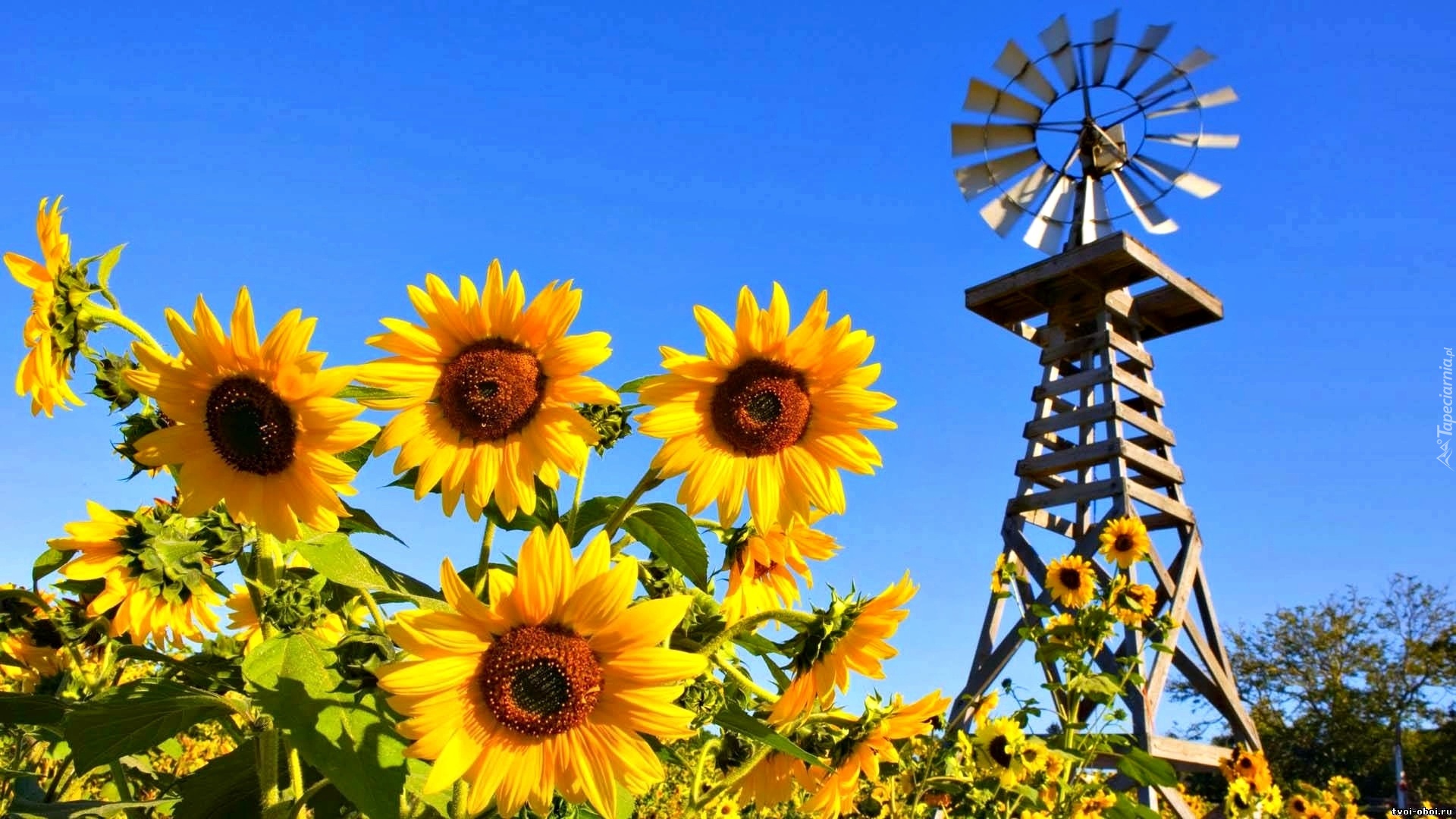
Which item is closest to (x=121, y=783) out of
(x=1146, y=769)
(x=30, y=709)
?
(x=30, y=709)

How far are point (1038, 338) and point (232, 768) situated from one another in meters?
12.8

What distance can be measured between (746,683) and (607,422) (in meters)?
0.42

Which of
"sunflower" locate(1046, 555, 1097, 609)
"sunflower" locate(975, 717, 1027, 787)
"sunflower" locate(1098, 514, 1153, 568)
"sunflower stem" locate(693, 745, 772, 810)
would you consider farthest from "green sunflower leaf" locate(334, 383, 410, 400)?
"sunflower" locate(1098, 514, 1153, 568)

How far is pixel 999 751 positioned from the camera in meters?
4.58

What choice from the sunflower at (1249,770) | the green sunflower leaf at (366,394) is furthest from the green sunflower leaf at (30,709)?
the sunflower at (1249,770)

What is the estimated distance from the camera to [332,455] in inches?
54.2

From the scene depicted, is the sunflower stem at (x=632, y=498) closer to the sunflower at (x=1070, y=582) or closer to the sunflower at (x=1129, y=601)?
the sunflower at (x=1129, y=601)

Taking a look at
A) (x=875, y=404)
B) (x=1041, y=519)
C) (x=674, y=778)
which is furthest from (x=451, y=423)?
(x=1041, y=519)

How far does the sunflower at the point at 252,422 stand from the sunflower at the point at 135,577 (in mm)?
222

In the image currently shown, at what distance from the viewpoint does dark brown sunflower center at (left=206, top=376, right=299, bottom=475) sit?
53.1 inches

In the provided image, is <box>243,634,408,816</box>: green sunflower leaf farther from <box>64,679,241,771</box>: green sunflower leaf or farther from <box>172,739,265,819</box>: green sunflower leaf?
<box>172,739,265,819</box>: green sunflower leaf

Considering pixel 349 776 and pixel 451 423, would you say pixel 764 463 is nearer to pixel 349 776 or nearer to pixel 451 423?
pixel 451 423

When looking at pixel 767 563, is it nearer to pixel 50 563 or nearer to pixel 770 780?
pixel 770 780

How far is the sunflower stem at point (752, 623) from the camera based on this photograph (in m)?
1.41
